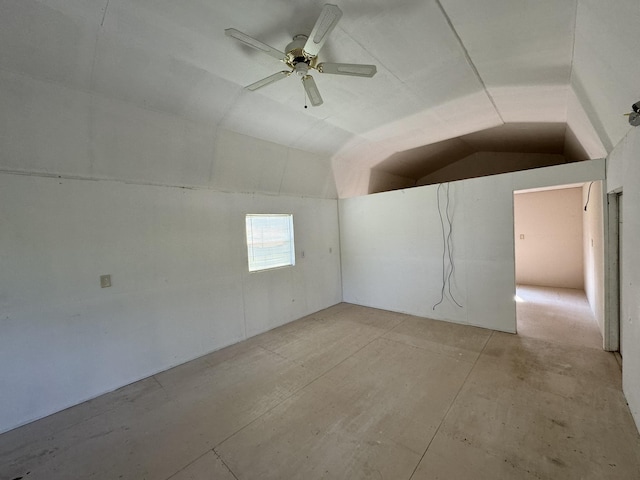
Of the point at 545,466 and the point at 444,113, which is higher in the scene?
the point at 444,113

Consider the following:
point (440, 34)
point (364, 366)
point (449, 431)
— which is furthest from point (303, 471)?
point (440, 34)

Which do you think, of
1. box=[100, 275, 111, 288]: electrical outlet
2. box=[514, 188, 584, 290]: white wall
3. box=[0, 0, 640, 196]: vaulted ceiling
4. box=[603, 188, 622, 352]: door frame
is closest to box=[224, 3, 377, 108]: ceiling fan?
box=[0, 0, 640, 196]: vaulted ceiling

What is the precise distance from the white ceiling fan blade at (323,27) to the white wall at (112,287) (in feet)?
7.67

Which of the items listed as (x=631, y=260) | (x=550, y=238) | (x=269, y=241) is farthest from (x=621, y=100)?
(x=550, y=238)

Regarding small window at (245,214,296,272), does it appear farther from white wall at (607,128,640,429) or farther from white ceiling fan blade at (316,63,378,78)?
white wall at (607,128,640,429)

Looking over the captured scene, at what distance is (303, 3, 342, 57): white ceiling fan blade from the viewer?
142 cm

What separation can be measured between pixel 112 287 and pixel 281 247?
2.33m

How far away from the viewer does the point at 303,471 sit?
1683 mm

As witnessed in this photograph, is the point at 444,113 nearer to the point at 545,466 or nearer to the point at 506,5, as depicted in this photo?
the point at 506,5

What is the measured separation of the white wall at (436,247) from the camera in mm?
3496

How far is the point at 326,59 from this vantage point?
7.47ft

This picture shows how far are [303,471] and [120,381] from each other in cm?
229

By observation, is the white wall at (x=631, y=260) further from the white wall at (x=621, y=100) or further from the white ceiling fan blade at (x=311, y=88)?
the white ceiling fan blade at (x=311, y=88)

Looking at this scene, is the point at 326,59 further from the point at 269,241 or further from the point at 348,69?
the point at 269,241
